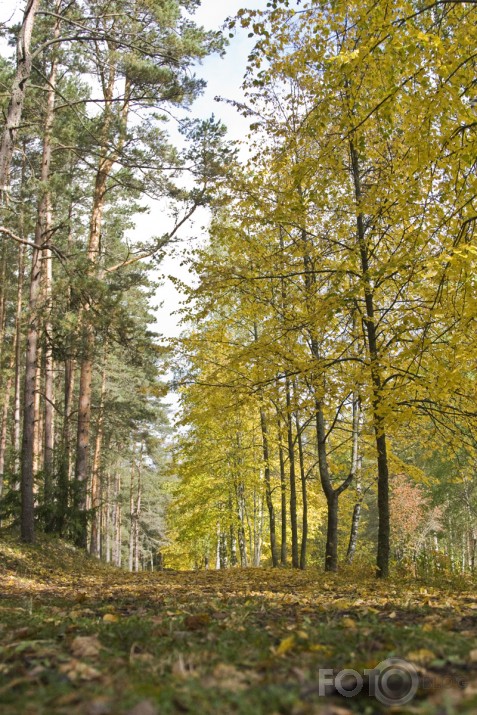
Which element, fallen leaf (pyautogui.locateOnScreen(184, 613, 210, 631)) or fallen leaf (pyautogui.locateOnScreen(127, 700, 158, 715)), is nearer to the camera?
fallen leaf (pyautogui.locateOnScreen(127, 700, 158, 715))

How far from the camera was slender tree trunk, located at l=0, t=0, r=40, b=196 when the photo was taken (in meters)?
Answer: 7.76

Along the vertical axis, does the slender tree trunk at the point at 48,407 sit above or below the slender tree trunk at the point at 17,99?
below

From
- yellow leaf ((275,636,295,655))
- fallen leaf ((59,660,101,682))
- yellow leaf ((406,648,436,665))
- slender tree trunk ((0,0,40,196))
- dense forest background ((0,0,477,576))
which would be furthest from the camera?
slender tree trunk ((0,0,40,196))

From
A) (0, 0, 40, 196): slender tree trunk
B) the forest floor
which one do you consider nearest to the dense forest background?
(0, 0, 40, 196): slender tree trunk

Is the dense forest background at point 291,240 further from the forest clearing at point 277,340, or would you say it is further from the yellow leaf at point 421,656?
the yellow leaf at point 421,656

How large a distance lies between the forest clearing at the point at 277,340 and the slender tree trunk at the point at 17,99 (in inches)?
1.4

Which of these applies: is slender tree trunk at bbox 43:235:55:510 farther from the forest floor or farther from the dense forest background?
the forest floor

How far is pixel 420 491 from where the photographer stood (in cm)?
2652

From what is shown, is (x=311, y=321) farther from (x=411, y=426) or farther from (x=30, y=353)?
(x=30, y=353)

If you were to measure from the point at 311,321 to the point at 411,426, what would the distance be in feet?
9.17

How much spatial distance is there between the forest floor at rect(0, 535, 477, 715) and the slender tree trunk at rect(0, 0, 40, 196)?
251 inches

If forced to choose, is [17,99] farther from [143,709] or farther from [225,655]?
[143,709]

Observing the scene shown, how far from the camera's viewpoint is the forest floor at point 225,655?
1.58 m

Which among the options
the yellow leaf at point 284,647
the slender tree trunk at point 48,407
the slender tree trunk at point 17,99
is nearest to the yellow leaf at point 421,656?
the yellow leaf at point 284,647
